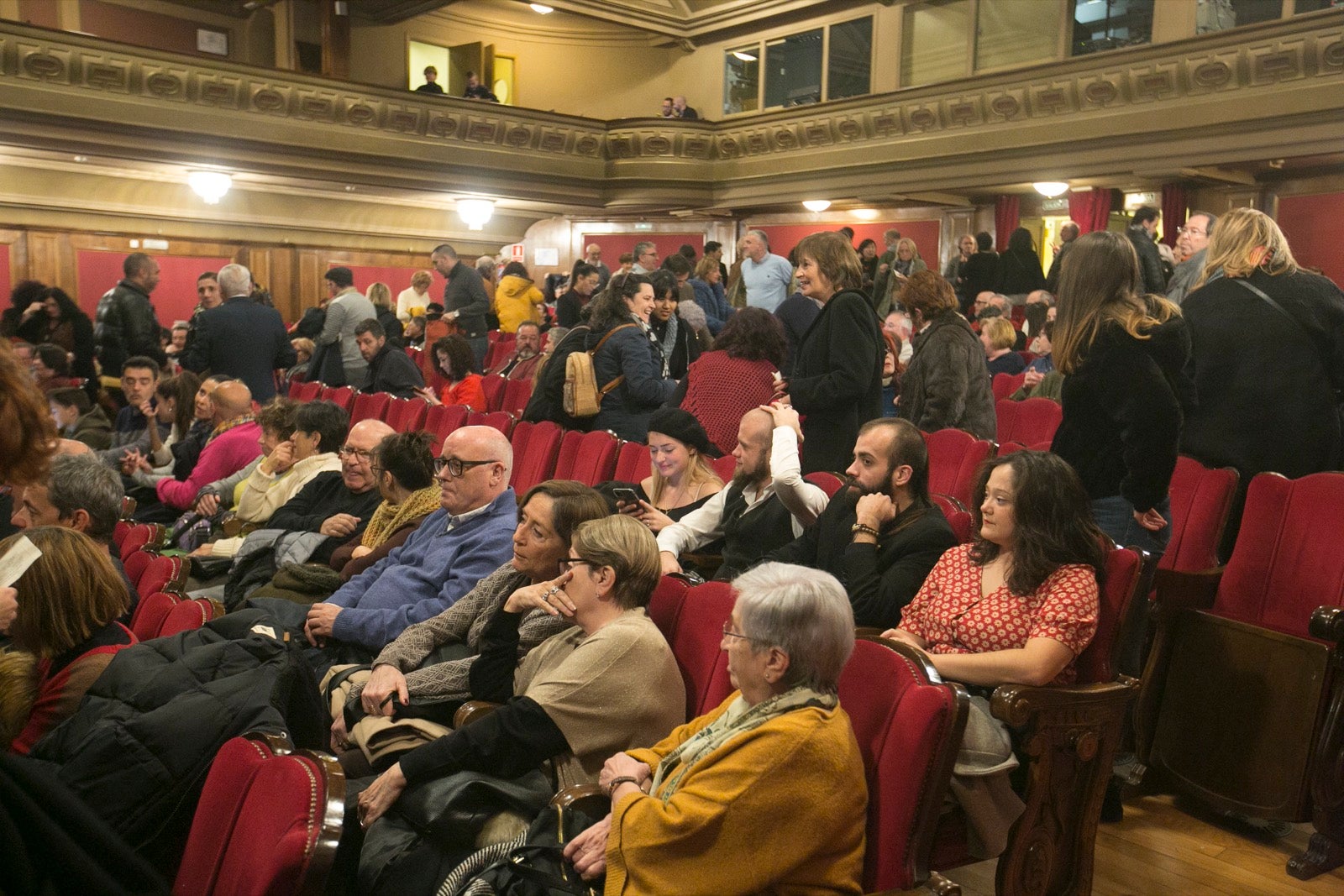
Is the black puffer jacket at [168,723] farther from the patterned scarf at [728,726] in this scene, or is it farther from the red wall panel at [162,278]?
the red wall panel at [162,278]

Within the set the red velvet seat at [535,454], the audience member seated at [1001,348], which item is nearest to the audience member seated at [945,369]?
the red velvet seat at [535,454]

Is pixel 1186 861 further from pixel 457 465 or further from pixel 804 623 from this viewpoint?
pixel 457 465

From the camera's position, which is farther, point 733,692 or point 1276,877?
point 1276,877

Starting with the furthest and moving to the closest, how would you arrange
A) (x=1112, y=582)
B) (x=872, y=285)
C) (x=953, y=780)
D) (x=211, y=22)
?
(x=211, y=22) < (x=872, y=285) < (x=1112, y=582) < (x=953, y=780)

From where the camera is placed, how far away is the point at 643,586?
2334 millimetres

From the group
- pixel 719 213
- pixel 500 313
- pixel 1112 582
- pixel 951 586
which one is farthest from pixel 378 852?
pixel 719 213

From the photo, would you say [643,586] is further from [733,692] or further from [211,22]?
[211,22]

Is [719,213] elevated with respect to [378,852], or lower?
elevated

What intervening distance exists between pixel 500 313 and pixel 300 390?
2.98m

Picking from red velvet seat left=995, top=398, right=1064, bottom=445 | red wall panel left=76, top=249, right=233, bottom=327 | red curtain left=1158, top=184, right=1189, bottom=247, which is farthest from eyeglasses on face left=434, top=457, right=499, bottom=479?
red wall panel left=76, top=249, right=233, bottom=327

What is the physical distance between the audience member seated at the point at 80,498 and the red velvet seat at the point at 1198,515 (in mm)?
3001

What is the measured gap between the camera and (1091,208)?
34.2 ft

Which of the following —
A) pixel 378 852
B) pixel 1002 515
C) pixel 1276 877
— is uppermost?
pixel 1002 515

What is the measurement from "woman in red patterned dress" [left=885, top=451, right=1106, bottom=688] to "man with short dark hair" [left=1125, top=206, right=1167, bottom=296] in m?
3.19
